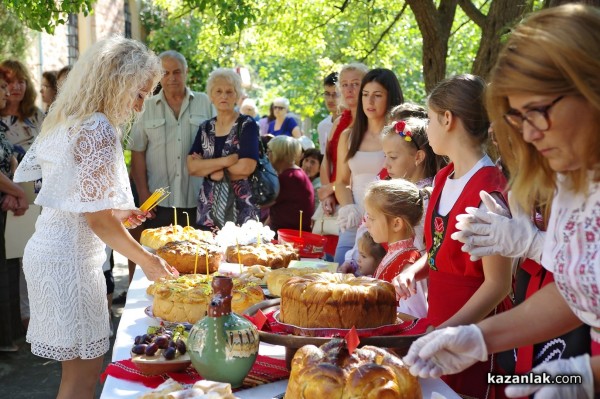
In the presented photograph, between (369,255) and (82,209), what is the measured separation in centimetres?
137

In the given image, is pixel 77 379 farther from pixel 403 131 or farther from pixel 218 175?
pixel 218 175

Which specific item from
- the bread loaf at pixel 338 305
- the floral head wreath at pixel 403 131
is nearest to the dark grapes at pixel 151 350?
the bread loaf at pixel 338 305

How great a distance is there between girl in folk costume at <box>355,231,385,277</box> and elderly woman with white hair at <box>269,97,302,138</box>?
7.70 m

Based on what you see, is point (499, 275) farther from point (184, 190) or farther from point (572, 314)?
point (184, 190)

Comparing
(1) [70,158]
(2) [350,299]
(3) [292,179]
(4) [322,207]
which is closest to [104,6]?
(3) [292,179]

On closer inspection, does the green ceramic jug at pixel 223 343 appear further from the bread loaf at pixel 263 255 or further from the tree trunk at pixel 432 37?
the tree trunk at pixel 432 37

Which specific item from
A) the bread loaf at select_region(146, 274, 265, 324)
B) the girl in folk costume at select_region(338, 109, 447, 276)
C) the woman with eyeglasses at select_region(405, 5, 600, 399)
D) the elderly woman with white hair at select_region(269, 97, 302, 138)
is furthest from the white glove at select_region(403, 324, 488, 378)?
the elderly woman with white hair at select_region(269, 97, 302, 138)

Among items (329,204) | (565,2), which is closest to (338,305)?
→ (565,2)

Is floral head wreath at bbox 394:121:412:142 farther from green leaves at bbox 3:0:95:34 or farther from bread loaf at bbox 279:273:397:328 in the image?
green leaves at bbox 3:0:95:34

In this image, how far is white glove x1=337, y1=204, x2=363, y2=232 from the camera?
15.0 ft

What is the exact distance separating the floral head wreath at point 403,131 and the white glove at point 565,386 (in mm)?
2168

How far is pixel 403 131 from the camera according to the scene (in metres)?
3.77

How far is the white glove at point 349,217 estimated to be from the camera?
456cm

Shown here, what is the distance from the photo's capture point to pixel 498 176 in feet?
8.75
